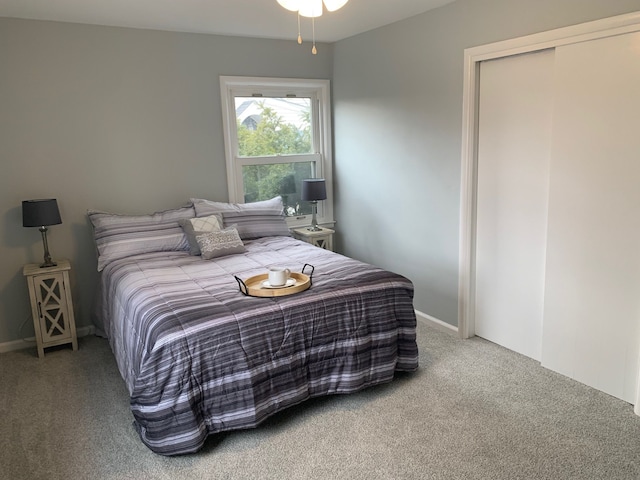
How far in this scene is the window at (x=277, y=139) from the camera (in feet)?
13.9

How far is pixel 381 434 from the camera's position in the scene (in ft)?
7.93

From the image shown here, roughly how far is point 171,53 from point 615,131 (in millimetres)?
3123

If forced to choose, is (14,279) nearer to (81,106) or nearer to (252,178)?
(81,106)

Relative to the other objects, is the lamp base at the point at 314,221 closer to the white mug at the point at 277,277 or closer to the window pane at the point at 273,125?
the window pane at the point at 273,125

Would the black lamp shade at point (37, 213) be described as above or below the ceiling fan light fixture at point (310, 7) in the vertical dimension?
below

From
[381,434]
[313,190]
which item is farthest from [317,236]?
[381,434]

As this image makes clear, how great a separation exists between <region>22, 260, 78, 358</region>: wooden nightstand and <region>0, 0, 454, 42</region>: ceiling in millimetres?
1699

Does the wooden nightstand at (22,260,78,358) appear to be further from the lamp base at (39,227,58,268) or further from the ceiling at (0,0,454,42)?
the ceiling at (0,0,454,42)

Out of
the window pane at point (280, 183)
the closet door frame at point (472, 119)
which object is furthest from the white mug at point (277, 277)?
the window pane at point (280, 183)

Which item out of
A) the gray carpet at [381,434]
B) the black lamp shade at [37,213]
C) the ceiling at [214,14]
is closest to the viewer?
the gray carpet at [381,434]

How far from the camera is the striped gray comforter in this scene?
2254 mm

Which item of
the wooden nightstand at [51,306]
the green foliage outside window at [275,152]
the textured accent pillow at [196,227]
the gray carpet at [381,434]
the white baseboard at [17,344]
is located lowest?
the gray carpet at [381,434]

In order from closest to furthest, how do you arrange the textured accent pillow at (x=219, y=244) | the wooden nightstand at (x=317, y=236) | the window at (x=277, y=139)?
the textured accent pillow at (x=219, y=244), the window at (x=277, y=139), the wooden nightstand at (x=317, y=236)

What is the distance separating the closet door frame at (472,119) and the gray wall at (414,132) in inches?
2.2
